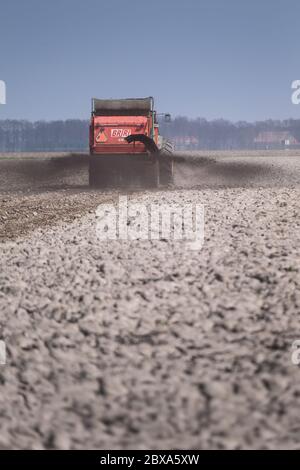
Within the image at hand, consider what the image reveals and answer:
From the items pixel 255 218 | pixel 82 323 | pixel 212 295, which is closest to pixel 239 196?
pixel 255 218

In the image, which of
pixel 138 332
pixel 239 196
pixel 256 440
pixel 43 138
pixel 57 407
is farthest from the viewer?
pixel 43 138

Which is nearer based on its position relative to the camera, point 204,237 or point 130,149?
point 204,237

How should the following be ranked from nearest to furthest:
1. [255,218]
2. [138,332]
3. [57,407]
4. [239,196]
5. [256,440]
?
[256,440] → [57,407] → [138,332] → [255,218] → [239,196]

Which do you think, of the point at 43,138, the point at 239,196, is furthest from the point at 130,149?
the point at 43,138

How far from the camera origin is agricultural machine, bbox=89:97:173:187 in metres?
17.7

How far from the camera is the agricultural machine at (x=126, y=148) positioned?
17703 mm

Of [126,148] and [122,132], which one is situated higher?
[122,132]

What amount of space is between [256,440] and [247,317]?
1521 millimetres

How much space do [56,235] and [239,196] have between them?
173 inches

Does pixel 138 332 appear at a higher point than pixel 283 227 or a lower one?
lower

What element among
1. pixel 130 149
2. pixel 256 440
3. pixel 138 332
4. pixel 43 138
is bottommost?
pixel 256 440

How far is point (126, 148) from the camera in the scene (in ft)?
58.4

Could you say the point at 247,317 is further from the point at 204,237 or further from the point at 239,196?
the point at 239,196

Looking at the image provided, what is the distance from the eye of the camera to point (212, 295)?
5.36 m
